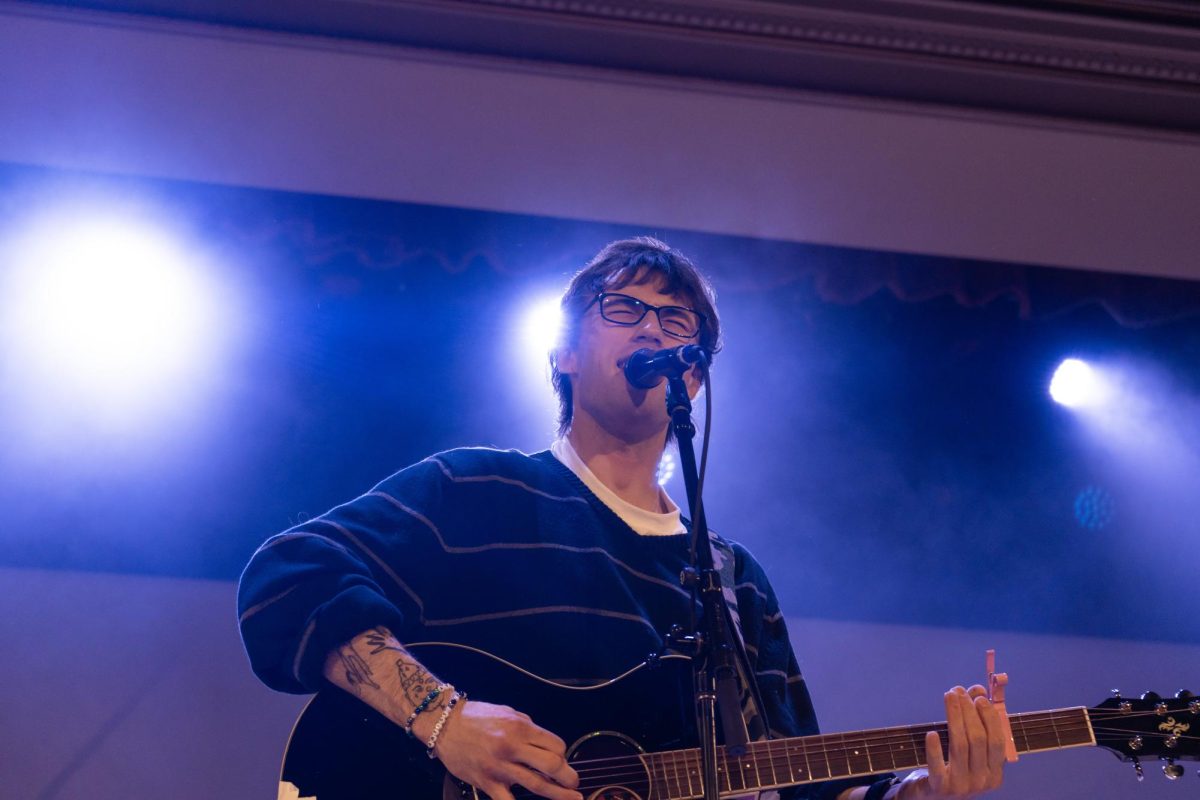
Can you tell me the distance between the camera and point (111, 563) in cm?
321

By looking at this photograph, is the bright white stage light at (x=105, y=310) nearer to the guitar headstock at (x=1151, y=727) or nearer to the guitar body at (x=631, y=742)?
the guitar body at (x=631, y=742)

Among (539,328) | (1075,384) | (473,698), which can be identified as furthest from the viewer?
(1075,384)

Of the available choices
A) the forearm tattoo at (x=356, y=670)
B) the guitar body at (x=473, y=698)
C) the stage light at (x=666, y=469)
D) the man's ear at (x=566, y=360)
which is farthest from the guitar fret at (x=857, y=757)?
the stage light at (x=666, y=469)

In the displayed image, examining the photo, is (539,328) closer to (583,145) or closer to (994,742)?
(583,145)

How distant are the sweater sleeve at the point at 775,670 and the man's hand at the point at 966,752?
0.21 m

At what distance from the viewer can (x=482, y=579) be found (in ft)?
6.95

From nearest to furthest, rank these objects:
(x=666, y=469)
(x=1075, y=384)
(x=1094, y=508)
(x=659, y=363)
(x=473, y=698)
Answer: (x=473, y=698) → (x=659, y=363) → (x=666, y=469) → (x=1094, y=508) → (x=1075, y=384)

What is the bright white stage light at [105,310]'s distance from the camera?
3.29 m

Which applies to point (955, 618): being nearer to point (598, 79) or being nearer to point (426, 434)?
point (426, 434)

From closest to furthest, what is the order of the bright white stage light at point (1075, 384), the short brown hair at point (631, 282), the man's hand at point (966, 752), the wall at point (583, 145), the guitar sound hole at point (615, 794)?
1. the guitar sound hole at point (615, 794)
2. the man's hand at point (966, 752)
3. the short brown hair at point (631, 282)
4. the wall at point (583, 145)
5. the bright white stage light at point (1075, 384)

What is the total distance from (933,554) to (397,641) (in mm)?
2428

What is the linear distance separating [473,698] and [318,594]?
1.11 ft

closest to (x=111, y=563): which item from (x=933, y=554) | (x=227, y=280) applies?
(x=227, y=280)


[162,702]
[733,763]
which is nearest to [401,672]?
[733,763]
